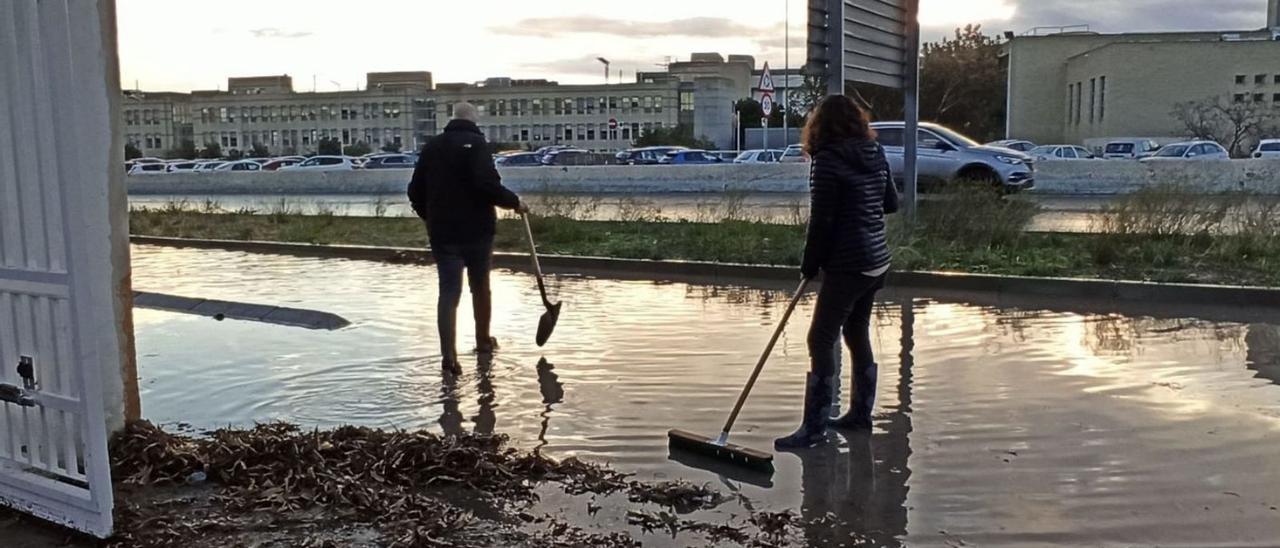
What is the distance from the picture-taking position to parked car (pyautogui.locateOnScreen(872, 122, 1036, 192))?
20.8m

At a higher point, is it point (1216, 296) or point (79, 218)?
point (79, 218)

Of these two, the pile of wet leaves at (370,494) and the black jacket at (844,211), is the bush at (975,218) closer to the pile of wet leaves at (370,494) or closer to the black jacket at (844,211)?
the black jacket at (844,211)

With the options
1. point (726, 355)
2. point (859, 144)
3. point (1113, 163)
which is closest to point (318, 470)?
point (859, 144)

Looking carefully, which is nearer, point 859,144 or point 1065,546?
point 1065,546

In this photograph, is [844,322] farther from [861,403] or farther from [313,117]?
[313,117]

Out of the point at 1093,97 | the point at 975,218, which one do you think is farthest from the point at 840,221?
the point at 1093,97

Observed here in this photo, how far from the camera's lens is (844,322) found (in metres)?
5.36

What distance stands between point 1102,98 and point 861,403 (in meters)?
62.8

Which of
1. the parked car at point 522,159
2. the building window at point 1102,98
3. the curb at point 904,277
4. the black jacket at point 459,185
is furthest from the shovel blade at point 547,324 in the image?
the building window at point 1102,98

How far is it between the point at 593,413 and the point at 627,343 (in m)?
2.06

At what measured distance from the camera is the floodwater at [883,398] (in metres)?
4.45

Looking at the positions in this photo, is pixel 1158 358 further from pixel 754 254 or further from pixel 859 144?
pixel 754 254

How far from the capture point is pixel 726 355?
24.9 feet

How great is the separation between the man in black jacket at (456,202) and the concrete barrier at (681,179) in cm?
990
